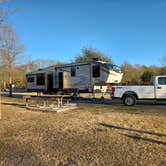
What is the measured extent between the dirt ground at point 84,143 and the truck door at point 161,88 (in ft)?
16.5

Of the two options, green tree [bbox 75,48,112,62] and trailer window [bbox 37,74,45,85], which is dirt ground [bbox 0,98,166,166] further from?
green tree [bbox 75,48,112,62]

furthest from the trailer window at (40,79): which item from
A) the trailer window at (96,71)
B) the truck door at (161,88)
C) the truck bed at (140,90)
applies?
the truck door at (161,88)

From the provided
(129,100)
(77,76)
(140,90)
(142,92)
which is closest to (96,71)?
(77,76)

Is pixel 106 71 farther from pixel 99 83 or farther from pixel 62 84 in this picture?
pixel 62 84

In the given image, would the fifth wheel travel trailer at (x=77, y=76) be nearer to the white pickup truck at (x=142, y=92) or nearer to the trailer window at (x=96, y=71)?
the trailer window at (x=96, y=71)

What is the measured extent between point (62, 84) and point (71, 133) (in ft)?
47.2

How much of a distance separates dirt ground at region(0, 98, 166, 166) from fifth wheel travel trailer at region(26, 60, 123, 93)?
1071 centimetres

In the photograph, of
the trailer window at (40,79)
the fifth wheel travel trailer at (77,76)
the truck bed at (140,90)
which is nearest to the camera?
the truck bed at (140,90)

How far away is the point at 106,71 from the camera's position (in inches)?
715

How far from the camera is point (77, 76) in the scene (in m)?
19.7

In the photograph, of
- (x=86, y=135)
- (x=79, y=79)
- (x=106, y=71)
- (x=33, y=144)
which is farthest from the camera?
(x=79, y=79)

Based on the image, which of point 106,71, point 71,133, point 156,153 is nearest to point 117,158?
point 156,153

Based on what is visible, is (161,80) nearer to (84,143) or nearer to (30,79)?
(84,143)

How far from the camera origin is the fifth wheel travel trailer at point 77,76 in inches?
723
